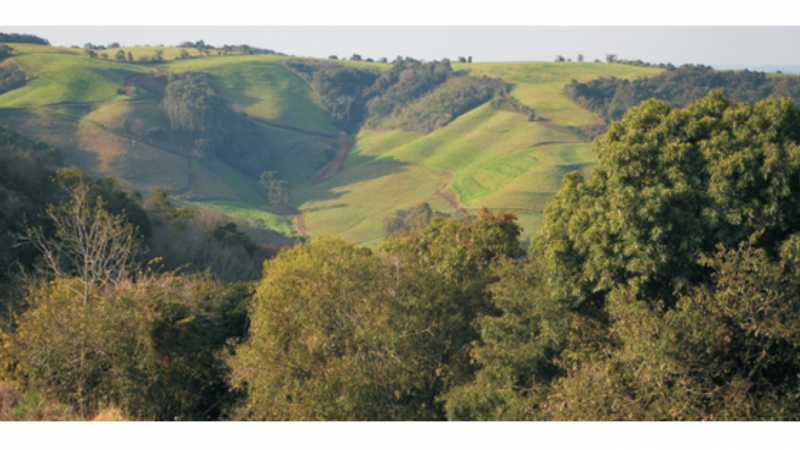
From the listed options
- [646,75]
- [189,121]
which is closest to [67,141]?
[189,121]

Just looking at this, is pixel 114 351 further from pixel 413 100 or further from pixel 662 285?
pixel 413 100

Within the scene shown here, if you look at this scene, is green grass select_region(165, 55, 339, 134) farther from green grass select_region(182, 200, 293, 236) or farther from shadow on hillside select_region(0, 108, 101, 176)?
green grass select_region(182, 200, 293, 236)


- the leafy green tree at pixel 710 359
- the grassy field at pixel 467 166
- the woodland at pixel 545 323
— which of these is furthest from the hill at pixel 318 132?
the leafy green tree at pixel 710 359

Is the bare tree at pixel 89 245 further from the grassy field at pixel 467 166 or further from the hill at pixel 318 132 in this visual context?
the hill at pixel 318 132

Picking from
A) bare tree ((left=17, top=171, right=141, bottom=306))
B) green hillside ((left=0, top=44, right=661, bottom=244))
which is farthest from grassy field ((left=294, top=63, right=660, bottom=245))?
bare tree ((left=17, top=171, right=141, bottom=306))

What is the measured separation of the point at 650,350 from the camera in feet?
52.6

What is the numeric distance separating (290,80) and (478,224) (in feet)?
574

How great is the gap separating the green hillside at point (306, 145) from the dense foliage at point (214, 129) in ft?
7.19

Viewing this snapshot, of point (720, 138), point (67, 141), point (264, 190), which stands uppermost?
point (720, 138)

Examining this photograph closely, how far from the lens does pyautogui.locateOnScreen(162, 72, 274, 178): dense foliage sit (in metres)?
139

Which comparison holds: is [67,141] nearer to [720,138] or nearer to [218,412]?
[218,412]

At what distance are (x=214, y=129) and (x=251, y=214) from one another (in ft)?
124

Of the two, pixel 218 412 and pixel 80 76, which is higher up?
pixel 80 76

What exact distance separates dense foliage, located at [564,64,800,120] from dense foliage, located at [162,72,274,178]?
7479cm
